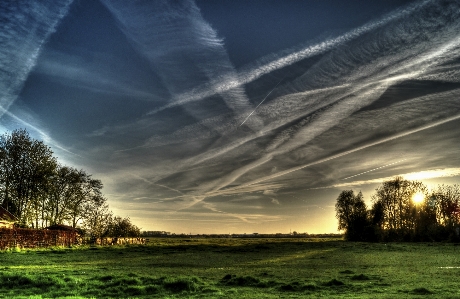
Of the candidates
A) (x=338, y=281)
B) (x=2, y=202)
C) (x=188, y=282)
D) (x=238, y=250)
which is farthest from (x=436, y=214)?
(x=2, y=202)

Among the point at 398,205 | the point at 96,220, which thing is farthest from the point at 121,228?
the point at 398,205

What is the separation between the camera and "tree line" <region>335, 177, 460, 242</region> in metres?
79.2

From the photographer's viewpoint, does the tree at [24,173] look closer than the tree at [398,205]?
Yes

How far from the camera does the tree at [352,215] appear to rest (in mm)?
87750

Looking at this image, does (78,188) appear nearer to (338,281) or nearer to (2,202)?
(2,202)

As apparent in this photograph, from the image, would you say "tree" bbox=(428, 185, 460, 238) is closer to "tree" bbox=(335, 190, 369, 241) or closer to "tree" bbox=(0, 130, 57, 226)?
"tree" bbox=(335, 190, 369, 241)

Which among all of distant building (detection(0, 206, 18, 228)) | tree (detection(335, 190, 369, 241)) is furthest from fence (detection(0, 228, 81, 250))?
tree (detection(335, 190, 369, 241))

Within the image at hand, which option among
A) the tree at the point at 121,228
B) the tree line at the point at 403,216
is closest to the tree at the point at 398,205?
the tree line at the point at 403,216

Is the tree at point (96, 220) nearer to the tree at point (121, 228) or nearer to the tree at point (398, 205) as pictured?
the tree at point (121, 228)

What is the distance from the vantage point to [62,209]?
76.4 m

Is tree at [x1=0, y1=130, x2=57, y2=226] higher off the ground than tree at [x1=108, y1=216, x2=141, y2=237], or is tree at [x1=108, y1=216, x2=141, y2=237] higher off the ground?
tree at [x1=0, y1=130, x2=57, y2=226]

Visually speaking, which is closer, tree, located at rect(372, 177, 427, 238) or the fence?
the fence

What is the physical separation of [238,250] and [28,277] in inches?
1528

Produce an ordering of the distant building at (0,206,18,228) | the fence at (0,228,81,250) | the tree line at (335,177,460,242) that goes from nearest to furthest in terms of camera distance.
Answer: the fence at (0,228,81,250) < the distant building at (0,206,18,228) < the tree line at (335,177,460,242)
